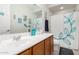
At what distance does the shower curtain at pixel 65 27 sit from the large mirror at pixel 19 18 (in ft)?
0.63

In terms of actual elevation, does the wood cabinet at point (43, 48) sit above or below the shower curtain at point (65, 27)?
below

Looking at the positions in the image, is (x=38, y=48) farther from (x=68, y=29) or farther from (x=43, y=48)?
(x=68, y=29)

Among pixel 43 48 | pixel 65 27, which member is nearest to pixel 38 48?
pixel 43 48

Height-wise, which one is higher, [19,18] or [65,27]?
[19,18]

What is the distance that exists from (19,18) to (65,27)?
0.60 metres

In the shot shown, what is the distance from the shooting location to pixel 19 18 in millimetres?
1344

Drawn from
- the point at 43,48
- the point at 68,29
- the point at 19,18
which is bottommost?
the point at 43,48

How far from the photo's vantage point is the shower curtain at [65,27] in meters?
1.30

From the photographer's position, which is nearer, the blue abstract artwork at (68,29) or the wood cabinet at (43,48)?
the wood cabinet at (43,48)

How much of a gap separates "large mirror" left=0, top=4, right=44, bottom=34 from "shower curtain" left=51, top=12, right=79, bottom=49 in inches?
7.6

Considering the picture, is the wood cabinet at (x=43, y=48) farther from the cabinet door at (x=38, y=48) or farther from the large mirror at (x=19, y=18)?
the large mirror at (x=19, y=18)

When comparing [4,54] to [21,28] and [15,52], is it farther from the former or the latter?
[21,28]

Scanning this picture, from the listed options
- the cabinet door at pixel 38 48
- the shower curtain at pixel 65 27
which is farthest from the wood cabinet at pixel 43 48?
the shower curtain at pixel 65 27
